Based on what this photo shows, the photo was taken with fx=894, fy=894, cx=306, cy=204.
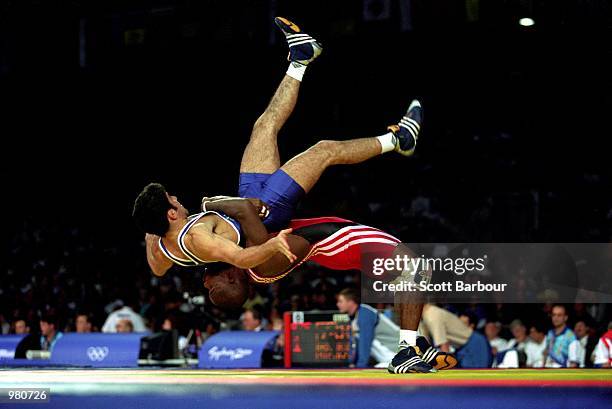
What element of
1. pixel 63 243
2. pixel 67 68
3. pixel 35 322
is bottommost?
pixel 35 322

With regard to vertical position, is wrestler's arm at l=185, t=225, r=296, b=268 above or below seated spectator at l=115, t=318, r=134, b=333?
above

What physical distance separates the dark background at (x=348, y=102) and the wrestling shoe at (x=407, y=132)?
3.75 m

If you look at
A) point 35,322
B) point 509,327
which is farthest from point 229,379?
point 35,322

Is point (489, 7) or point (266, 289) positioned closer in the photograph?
point (489, 7)

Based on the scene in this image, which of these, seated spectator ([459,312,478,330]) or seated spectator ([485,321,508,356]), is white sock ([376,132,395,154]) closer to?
seated spectator ([459,312,478,330])

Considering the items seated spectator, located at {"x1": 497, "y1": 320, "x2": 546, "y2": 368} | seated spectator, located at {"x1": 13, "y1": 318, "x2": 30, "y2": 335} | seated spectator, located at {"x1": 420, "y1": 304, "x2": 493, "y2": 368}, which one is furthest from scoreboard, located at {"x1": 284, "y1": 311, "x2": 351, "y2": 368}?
seated spectator, located at {"x1": 13, "y1": 318, "x2": 30, "y2": 335}

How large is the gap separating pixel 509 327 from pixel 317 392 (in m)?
4.69

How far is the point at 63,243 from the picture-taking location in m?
12.2

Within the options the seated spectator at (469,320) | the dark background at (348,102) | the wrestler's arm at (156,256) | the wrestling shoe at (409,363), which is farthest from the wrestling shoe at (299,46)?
the dark background at (348,102)

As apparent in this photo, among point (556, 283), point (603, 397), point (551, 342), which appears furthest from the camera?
point (556, 283)

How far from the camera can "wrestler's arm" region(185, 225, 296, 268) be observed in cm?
338

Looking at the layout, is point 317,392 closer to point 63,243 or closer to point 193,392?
point 193,392

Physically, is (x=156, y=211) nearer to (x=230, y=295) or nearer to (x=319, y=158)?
(x=230, y=295)

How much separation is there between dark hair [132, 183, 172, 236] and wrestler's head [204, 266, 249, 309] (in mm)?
342
